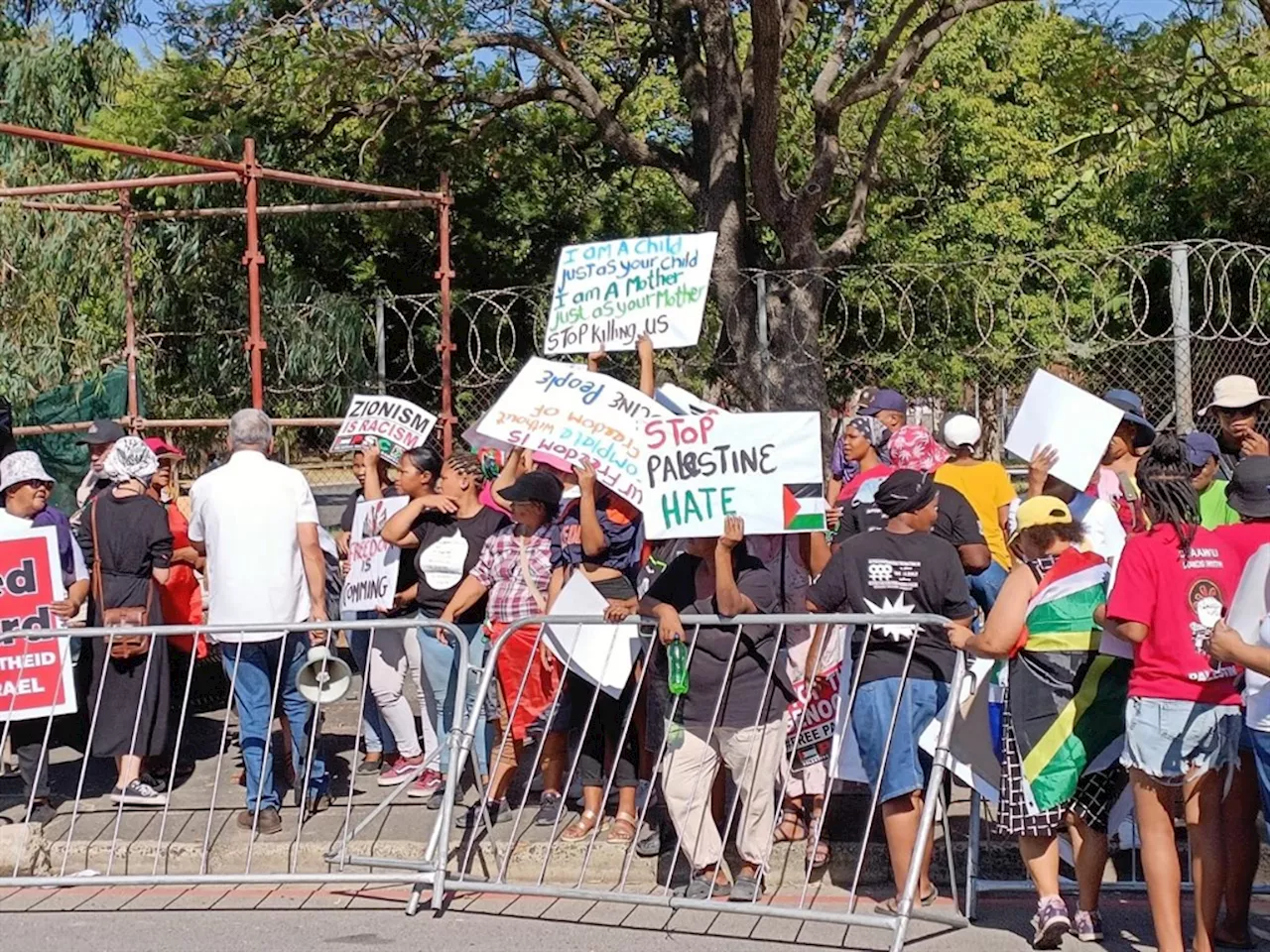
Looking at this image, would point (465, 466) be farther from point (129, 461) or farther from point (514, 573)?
point (129, 461)

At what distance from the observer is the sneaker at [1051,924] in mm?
5953

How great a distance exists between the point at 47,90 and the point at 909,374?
13.9 meters

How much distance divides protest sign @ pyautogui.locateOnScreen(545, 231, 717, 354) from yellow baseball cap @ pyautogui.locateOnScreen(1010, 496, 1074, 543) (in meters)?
2.51

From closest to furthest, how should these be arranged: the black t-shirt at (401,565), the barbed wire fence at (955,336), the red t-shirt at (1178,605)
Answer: the red t-shirt at (1178,605)
the black t-shirt at (401,565)
the barbed wire fence at (955,336)

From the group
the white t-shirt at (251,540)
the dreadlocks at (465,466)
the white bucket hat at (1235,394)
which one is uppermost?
the white bucket hat at (1235,394)

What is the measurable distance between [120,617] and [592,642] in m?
2.61

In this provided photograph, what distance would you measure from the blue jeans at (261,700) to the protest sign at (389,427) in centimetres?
137

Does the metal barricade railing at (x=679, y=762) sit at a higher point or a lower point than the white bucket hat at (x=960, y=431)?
lower

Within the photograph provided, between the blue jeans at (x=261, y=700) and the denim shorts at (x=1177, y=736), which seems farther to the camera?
the blue jeans at (x=261, y=700)

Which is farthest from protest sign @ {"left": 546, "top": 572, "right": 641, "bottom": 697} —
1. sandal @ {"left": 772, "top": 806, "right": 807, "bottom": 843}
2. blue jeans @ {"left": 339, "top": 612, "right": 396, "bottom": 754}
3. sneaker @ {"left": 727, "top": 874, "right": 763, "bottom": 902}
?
blue jeans @ {"left": 339, "top": 612, "right": 396, "bottom": 754}

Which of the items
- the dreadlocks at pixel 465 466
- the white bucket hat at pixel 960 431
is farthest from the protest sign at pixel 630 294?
the white bucket hat at pixel 960 431

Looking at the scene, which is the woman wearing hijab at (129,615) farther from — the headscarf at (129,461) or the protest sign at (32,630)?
the protest sign at (32,630)

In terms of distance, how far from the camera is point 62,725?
8.69 meters

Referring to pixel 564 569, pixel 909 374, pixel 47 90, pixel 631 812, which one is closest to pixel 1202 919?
pixel 631 812
